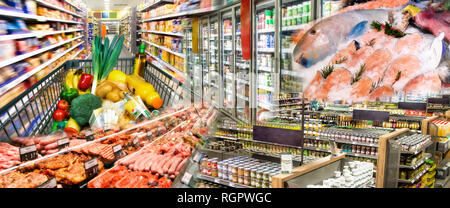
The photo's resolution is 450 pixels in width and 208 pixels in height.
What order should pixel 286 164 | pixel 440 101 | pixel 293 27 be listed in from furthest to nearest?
pixel 440 101, pixel 293 27, pixel 286 164

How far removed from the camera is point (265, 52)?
362 centimetres

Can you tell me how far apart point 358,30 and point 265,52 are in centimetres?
125

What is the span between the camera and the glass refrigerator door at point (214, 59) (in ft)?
14.8

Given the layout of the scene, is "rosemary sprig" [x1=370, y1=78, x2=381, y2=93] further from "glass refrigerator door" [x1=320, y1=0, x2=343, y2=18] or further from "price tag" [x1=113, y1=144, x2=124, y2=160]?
"price tag" [x1=113, y1=144, x2=124, y2=160]

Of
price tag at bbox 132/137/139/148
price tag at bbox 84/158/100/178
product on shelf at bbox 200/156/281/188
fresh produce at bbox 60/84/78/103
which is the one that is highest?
fresh produce at bbox 60/84/78/103

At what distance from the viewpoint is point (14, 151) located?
176 centimetres

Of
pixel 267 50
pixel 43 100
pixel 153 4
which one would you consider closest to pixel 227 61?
pixel 267 50

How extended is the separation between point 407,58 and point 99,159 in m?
2.07

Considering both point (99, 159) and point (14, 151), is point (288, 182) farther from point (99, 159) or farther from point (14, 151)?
point (14, 151)

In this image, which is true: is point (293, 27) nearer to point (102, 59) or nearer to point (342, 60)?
point (342, 60)

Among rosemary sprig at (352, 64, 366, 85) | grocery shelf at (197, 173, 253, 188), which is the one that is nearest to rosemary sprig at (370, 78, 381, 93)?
rosemary sprig at (352, 64, 366, 85)

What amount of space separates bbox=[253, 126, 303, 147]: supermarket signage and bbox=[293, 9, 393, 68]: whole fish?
0.71 m

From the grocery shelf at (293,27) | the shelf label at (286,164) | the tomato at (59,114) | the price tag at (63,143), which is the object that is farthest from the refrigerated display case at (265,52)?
the price tag at (63,143)

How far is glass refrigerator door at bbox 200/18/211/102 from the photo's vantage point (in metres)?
4.75
